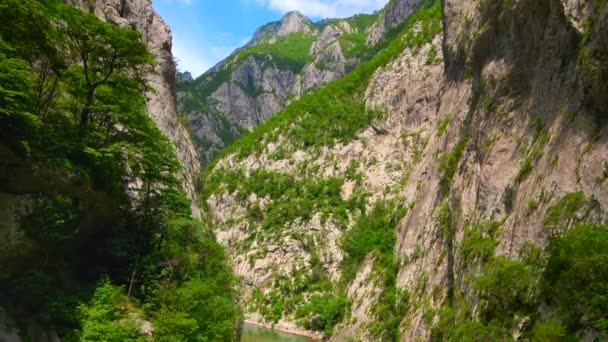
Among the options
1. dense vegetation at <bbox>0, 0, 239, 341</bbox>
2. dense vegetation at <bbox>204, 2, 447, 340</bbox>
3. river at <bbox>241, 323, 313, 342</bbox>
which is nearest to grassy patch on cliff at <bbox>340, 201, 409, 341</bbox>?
dense vegetation at <bbox>204, 2, 447, 340</bbox>

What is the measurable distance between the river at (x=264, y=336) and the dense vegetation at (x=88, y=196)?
1232 inches

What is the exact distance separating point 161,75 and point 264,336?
3457cm

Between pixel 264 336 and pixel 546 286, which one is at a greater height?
pixel 546 286

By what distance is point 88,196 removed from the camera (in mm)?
22297

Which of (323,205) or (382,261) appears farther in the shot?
(323,205)

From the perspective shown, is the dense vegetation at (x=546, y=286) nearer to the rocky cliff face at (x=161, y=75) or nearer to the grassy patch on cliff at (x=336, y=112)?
the rocky cliff face at (x=161, y=75)

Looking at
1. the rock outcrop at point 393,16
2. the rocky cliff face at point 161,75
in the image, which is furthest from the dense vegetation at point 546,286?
the rock outcrop at point 393,16

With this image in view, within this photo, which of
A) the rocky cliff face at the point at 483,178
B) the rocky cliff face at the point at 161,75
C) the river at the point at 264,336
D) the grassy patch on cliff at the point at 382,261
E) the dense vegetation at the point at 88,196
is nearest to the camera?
the dense vegetation at the point at 88,196

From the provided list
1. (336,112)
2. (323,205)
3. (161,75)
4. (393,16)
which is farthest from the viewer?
(393,16)

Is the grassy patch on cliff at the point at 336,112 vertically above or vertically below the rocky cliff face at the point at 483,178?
above

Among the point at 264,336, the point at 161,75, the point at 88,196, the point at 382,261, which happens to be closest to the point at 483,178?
the point at 88,196

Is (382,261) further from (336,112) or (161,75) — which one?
(336,112)

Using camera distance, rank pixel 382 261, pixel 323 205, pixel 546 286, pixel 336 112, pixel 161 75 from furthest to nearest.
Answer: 1. pixel 336 112
2. pixel 323 205
3. pixel 382 261
4. pixel 161 75
5. pixel 546 286

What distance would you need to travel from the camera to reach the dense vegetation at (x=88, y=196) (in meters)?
18.1
